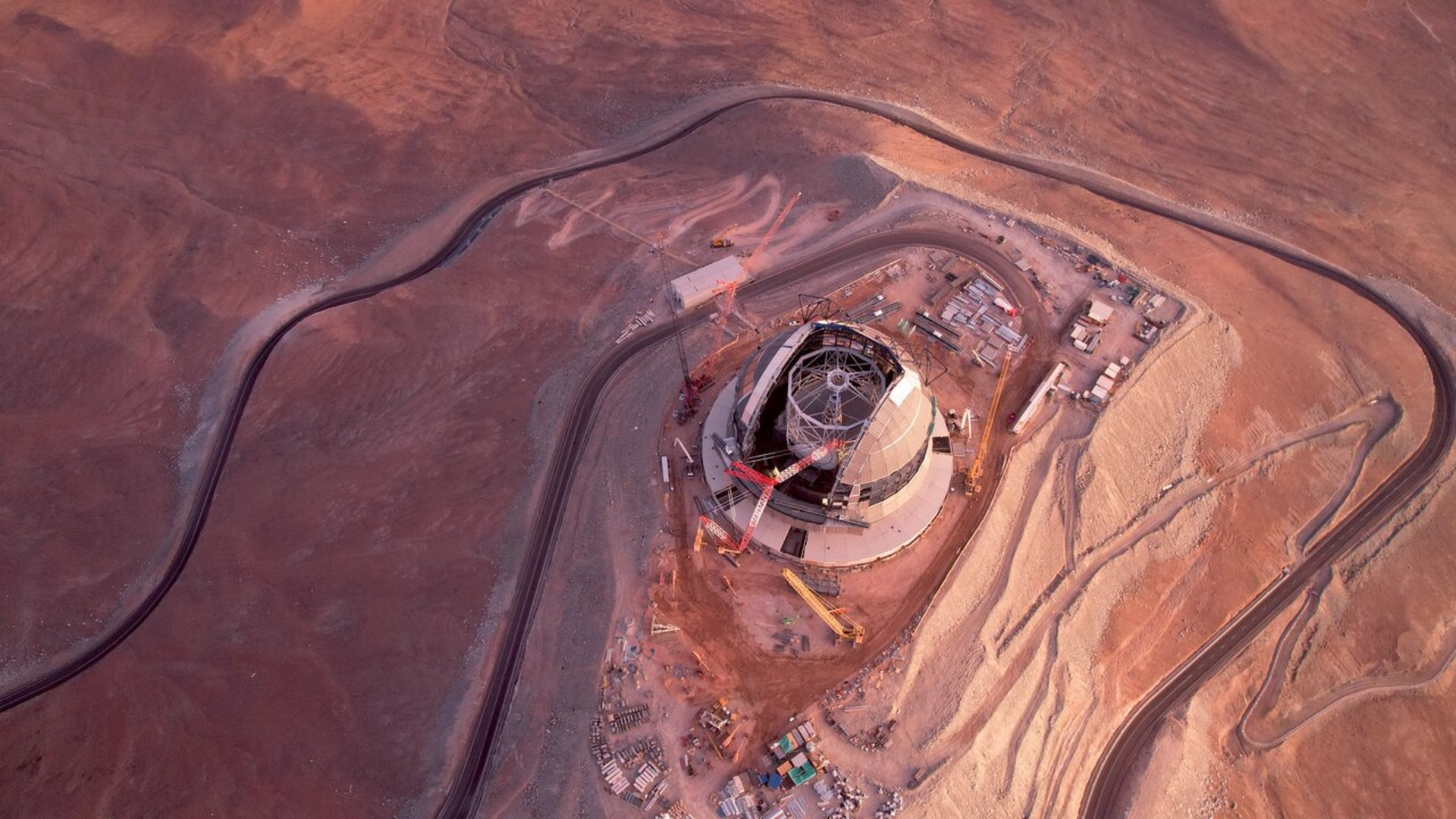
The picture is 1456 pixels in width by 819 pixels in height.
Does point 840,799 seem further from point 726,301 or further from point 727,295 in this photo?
point 727,295

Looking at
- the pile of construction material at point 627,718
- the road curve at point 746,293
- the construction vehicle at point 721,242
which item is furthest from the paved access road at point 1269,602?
the construction vehicle at point 721,242

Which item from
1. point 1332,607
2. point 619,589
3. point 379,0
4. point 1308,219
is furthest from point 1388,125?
point 379,0

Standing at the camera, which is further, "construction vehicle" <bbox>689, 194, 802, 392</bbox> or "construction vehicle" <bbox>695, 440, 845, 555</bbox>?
"construction vehicle" <bbox>689, 194, 802, 392</bbox>

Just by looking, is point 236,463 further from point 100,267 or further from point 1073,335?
point 1073,335

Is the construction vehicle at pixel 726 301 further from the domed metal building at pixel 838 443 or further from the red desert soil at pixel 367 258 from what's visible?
the red desert soil at pixel 367 258

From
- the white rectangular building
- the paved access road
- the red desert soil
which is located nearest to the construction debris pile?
the red desert soil

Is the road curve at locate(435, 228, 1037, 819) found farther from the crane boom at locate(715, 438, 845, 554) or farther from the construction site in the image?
the crane boom at locate(715, 438, 845, 554)
